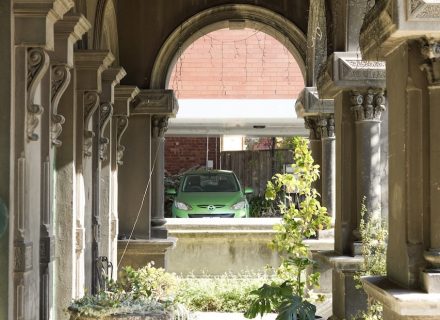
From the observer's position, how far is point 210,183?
2005 centimetres

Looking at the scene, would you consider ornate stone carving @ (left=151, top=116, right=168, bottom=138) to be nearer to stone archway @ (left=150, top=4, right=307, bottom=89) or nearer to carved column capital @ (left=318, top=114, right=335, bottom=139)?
stone archway @ (left=150, top=4, right=307, bottom=89)

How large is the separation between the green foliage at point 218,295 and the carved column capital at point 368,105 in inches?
133

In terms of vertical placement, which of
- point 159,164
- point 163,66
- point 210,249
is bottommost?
point 210,249

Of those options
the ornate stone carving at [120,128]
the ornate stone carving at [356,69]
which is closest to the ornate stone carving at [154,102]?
the ornate stone carving at [120,128]

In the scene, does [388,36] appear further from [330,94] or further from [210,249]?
[210,249]

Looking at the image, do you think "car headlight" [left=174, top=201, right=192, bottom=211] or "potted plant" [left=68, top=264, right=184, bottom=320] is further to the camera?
"car headlight" [left=174, top=201, right=192, bottom=211]

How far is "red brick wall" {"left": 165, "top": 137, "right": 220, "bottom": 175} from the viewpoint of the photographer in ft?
90.0

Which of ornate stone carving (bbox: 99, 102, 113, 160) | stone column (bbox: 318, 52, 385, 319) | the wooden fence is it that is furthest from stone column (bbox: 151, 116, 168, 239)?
the wooden fence

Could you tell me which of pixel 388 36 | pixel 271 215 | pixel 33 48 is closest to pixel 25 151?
pixel 33 48

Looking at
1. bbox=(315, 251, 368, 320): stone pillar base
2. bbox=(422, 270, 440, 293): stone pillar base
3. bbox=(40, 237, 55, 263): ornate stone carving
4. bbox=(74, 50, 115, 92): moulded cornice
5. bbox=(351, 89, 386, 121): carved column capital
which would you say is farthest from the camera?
bbox=(74, 50, 115, 92): moulded cornice

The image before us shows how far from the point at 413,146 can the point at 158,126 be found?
7.79 metres

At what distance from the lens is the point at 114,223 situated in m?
12.0

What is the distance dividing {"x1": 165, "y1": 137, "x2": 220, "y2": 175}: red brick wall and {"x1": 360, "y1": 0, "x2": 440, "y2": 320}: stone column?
69.3 feet

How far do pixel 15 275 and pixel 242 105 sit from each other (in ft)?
62.4
